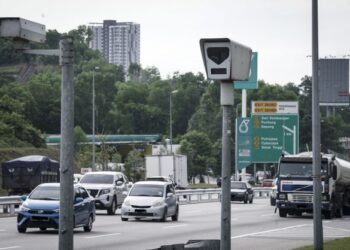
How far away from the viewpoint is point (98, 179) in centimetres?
4731

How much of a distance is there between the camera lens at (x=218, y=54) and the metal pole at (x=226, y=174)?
413mm

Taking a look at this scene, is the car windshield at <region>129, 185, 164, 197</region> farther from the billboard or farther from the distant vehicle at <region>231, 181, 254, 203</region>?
the billboard

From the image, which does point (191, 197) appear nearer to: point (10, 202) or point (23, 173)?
point (23, 173)

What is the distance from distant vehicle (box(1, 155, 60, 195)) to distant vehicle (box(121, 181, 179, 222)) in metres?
17.0

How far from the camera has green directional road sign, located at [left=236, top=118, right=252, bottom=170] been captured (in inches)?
2876

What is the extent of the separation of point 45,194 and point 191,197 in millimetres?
43050

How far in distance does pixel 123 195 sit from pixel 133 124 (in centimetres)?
10955

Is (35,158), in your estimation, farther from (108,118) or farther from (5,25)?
(108,118)

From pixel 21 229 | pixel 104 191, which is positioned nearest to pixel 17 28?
pixel 21 229

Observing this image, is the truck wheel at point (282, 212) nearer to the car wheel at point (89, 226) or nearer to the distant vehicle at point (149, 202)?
the distant vehicle at point (149, 202)

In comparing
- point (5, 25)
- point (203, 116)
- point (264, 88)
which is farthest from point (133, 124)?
point (5, 25)

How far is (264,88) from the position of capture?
133750mm

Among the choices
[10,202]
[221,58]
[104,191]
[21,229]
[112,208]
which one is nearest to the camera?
[221,58]

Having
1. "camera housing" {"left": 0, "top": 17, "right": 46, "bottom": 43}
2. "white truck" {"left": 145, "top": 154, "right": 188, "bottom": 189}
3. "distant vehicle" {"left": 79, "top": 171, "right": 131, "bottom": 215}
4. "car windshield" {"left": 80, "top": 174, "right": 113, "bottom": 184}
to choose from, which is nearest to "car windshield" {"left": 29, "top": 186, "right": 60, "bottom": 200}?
"distant vehicle" {"left": 79, "top": 171, "right": 131, "bottom": 215}
